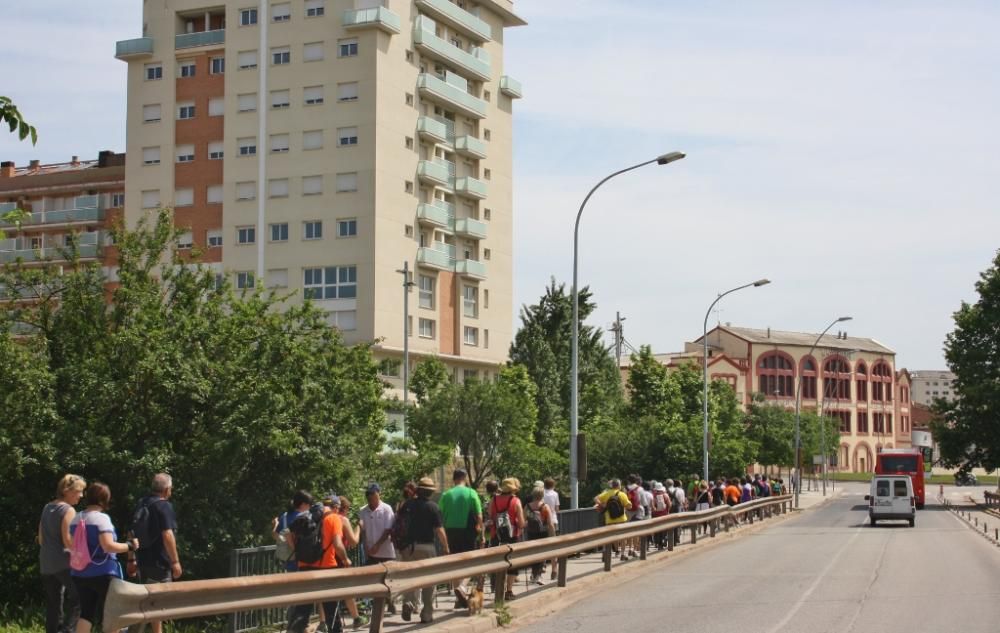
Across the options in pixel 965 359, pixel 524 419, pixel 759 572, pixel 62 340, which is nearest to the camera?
pixel 62 340

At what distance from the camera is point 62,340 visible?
70.0 ft

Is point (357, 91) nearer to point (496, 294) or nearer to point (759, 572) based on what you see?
point (496, 294)

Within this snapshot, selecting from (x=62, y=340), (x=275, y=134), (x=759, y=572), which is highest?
(x=275, y=134)

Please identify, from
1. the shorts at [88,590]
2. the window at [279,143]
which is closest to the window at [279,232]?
the window at [279,143]

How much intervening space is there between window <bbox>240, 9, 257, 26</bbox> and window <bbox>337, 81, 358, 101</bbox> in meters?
6.71

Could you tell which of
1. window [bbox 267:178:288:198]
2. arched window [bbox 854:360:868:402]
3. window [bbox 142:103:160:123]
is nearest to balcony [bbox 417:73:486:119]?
window [bbox 267:178:288:198]

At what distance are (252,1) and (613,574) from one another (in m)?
59.2

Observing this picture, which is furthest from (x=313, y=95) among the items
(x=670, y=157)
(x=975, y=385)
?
(x=670, y=157)

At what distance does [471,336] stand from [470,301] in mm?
2183

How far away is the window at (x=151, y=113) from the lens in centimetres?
7544

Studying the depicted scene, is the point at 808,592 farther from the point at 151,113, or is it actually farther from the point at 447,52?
the point at 151,113

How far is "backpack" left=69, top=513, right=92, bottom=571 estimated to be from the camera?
11188 millimetres

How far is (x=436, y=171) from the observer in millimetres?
75312

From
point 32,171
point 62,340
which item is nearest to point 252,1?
point 32,171
